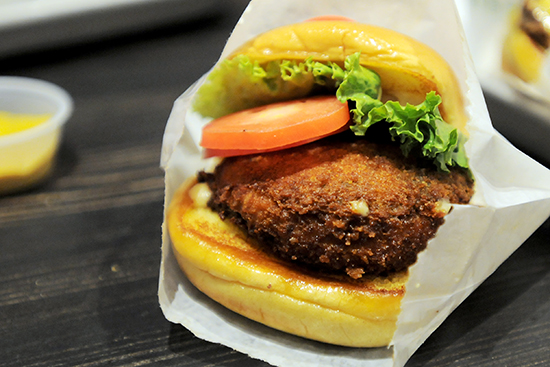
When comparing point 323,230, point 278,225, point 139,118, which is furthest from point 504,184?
point 139,118

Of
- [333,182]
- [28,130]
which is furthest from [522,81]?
[28,130]

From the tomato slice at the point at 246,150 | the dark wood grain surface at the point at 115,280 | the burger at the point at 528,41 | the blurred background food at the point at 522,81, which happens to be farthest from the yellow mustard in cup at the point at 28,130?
the burger at the point at 528,41

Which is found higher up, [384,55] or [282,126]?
[384,55]

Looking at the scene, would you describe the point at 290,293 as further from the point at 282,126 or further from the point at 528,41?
the point at 528,41

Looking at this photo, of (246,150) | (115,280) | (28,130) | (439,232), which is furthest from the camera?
(28,130)

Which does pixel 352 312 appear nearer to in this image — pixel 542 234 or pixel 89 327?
pixel 89 327

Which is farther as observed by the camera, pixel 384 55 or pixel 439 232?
pixel 384 55

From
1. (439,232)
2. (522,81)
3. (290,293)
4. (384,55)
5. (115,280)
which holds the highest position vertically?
(384,55)

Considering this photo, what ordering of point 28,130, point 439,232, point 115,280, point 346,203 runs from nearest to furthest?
point 439,232 < point 346,203 < point 115,280 < point 28,130
